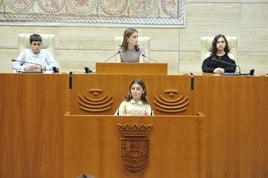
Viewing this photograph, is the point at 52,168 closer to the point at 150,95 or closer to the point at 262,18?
the point at 150,95

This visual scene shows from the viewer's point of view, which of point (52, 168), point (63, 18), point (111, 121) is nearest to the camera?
point (111, 121)

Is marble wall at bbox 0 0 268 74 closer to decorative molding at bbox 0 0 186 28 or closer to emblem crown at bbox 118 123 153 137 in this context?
decorative molding at bbox 0 0 186 28

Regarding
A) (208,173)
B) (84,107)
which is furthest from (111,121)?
(208,173)

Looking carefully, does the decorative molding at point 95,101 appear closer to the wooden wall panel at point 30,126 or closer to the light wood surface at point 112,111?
the light wood surface at point 112,111

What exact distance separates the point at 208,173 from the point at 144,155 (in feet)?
3.33

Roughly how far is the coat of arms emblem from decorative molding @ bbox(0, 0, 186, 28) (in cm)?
416

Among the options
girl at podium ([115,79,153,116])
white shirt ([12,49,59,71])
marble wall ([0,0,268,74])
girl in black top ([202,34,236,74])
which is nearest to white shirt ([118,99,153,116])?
girl at podium ([115,79,153,116])

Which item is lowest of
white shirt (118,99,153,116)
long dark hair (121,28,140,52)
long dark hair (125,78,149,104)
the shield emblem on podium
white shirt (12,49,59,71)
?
the shield emblem on podium

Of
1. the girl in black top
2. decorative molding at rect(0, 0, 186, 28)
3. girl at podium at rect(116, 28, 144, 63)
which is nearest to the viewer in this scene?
the girl in black top

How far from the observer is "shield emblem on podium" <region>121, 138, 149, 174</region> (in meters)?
3.67

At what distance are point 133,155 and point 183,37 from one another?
4.25m

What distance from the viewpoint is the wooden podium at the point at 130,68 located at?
4.80 meters

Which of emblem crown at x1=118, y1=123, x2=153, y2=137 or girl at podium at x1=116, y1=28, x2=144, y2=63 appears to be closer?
emblem crown at x1=118, y1=123, x2=153, y2=137

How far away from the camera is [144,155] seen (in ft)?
12.1
